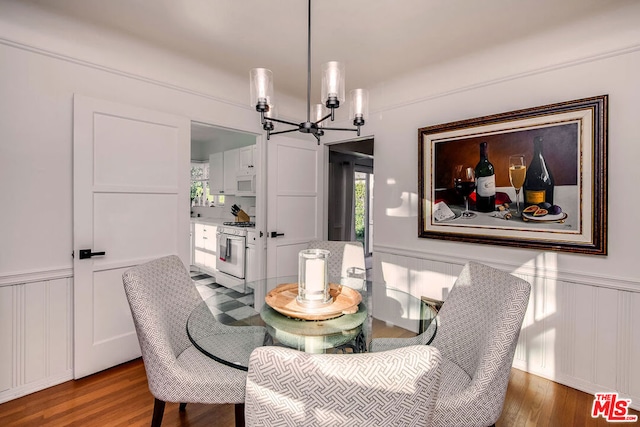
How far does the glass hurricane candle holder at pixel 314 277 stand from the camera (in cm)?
157

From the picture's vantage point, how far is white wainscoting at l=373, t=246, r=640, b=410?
6.63 feet

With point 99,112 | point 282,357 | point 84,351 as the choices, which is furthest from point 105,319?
point 282,357

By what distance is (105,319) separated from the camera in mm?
2369

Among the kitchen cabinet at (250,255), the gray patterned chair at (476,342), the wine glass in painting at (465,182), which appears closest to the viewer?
the gray patterned chair at (476,342)

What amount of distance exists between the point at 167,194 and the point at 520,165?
9.20 ft

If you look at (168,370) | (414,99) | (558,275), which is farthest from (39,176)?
(558,275)

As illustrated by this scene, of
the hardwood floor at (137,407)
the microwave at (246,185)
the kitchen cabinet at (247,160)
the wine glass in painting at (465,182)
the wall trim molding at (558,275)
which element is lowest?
the hardwood floor at (137,407)

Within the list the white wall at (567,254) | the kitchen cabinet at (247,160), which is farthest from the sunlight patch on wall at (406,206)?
the kitchen cabinet at (247,160)

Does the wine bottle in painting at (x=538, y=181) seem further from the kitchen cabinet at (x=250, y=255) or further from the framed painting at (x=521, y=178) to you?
the kitchen cabinet at (x=250, y=255)

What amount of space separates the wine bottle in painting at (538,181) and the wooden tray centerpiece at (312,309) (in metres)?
1.58

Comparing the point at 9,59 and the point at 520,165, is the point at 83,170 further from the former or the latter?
the point at 520,165

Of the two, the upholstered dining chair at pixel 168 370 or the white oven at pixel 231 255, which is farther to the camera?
the white oven at pixel 231 255

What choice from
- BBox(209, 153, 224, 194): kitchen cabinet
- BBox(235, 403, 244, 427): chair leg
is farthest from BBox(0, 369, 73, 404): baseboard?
BBox(209, 153, 224, 194): kitchen cabinet

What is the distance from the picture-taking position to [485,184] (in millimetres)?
2596
